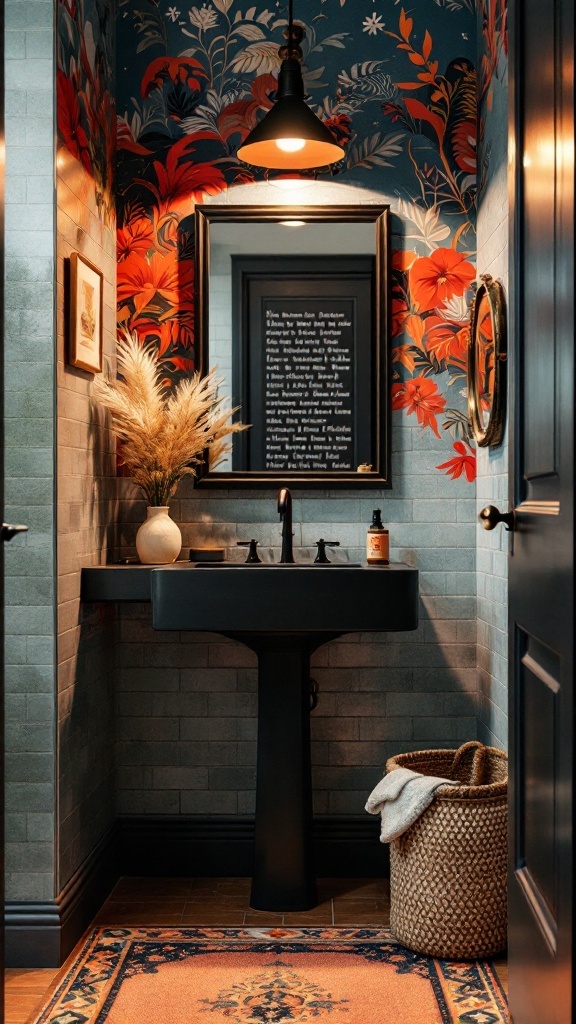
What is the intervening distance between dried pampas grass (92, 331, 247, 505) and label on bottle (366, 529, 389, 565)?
1.80 feet

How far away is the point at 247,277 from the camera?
11.0ft

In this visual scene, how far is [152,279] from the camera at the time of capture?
338 cm

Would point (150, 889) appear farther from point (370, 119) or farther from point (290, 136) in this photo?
point (370, 119)

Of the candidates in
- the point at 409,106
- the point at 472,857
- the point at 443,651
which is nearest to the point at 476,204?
the point at 409,106

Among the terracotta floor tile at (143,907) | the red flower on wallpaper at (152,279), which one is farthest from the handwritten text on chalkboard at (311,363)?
the terracotta floor tile at (143,907)

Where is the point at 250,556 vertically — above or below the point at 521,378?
below

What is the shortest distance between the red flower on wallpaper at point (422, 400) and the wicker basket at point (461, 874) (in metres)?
1.23

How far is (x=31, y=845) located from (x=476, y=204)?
235 centimetres

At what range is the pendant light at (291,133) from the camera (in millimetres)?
2906

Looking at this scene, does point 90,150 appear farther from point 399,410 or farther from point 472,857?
point 472,857

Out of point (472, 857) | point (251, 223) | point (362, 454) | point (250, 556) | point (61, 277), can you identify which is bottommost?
point (472, 857)

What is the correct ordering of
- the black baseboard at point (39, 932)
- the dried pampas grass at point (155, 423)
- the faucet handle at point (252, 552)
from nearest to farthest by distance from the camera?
the black baseboard at point (39, 932), the dried pampas grass at point (155, 423), the faucet handle at point (252, 552)

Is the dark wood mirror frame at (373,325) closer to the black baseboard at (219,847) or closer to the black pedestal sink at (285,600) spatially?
the black pedestal sink at (285,600)

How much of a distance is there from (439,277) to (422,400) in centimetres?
40
